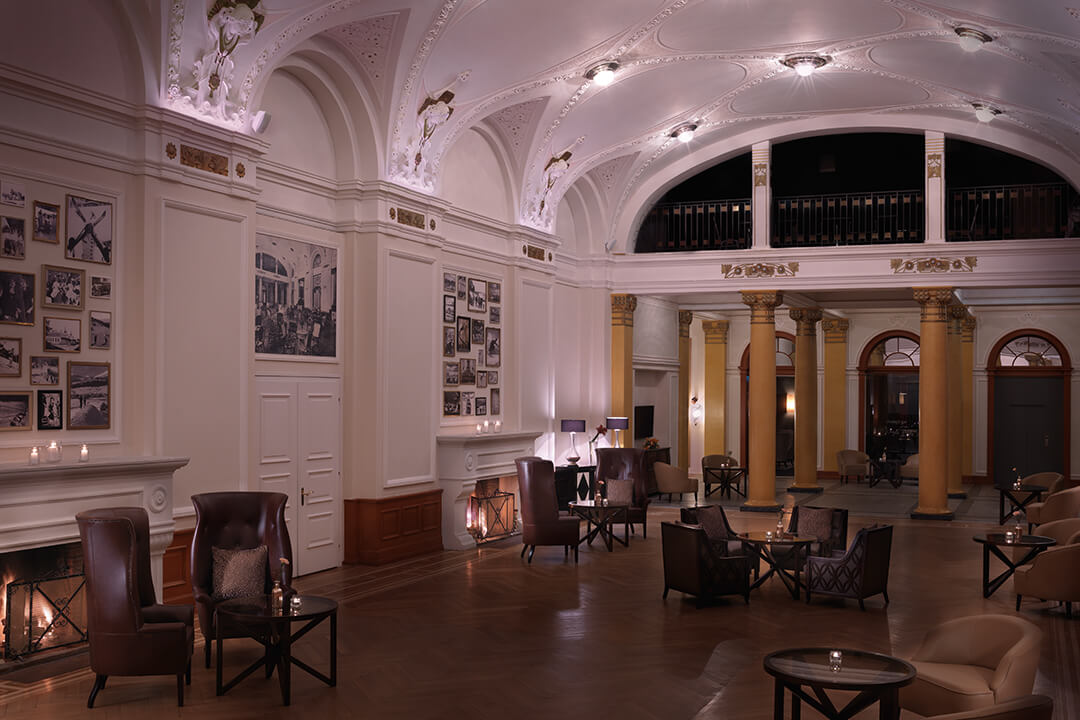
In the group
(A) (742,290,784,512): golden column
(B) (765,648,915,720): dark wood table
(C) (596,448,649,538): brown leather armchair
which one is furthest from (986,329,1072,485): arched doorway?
(B) (765,648,915,720): dark wood table

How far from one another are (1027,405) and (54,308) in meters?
19.4

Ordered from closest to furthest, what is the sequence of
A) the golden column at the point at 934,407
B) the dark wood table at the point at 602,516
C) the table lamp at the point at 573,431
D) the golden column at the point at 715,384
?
the dark wood table at the point at 602,516
the table lamp at the point at 573,431
the golden column at the point at 934,407
the golden column at the point at 715,384

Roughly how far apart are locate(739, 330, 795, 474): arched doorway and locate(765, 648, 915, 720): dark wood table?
17.2 meters

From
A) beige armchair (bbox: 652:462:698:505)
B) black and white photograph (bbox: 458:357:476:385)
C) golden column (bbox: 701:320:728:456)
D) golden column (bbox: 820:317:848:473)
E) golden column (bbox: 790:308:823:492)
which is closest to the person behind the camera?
black and white photograph (bbox: 458:357:476:385)

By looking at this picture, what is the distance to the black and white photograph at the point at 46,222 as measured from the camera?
697 centimetres

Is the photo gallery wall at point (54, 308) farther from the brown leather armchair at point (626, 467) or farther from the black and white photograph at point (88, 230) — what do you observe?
the brown leather armchair at point (626, 467)

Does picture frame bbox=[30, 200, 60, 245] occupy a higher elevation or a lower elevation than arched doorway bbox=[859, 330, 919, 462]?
higher

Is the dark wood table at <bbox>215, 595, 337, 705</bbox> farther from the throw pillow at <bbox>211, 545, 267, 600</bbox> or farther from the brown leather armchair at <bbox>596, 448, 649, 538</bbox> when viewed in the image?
the brown leather armchair at <bbox>596, 448, 649, 538</bbox>

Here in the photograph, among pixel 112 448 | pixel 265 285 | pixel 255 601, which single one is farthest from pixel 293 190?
pixel 255 601

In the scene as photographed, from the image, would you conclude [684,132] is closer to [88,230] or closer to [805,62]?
[805,62]

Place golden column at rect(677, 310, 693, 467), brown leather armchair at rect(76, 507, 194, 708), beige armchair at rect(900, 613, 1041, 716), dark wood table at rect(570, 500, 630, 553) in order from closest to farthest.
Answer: beige armchair at rect(900, 613, 1041, 716), brown leather armchair at rect(76, 507, 194, 708), dark wood table at rect(570, 500, 630, 553), golden column at rect(677, 310, 693, 467)

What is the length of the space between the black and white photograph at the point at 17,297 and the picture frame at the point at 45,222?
29 cm

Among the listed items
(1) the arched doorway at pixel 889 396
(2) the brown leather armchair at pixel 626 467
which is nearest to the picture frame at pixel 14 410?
(2) the brown leather armchair at pixel 626 467

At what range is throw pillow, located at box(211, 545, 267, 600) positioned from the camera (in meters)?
6.69
